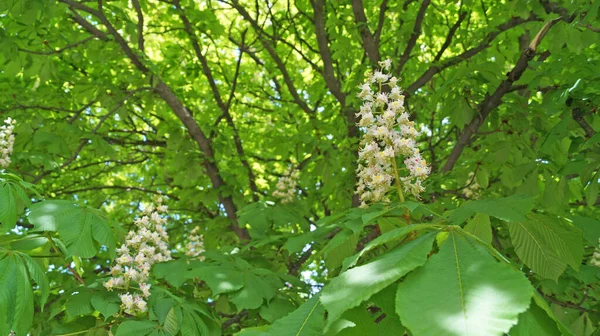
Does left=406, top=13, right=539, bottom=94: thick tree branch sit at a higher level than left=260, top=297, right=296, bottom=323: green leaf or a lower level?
higher

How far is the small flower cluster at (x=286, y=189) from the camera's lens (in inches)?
174

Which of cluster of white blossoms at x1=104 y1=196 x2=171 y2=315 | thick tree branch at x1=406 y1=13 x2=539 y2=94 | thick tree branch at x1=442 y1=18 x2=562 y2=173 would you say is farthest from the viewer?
thick tree branch at x1=406 y1=13 x2=539 y2=94

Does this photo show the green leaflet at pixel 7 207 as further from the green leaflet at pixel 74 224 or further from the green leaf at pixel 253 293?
the green leaf at pixel 253 293

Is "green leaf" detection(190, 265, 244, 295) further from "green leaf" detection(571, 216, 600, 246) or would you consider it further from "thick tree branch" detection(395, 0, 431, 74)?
"thick tree branch" detection(395, 0, 431, 74)

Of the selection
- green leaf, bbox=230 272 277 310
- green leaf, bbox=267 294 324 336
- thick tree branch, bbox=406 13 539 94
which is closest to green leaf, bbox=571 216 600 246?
green leaf, bbox=267 294 324 336

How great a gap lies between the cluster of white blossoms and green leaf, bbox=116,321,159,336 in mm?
217

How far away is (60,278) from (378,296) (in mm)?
3660

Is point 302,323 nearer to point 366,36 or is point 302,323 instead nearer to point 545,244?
point 545,244

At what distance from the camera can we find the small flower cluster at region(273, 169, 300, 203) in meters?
4.41

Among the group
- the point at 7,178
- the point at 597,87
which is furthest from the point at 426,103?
the point at 7,178

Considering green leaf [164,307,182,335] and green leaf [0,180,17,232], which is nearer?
green leaf [0,180,17,232]

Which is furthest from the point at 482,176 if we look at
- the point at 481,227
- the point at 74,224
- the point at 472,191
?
the point at 74,224

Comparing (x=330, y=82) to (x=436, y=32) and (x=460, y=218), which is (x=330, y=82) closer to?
(x=436, y=32)

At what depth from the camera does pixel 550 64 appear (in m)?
2.96
